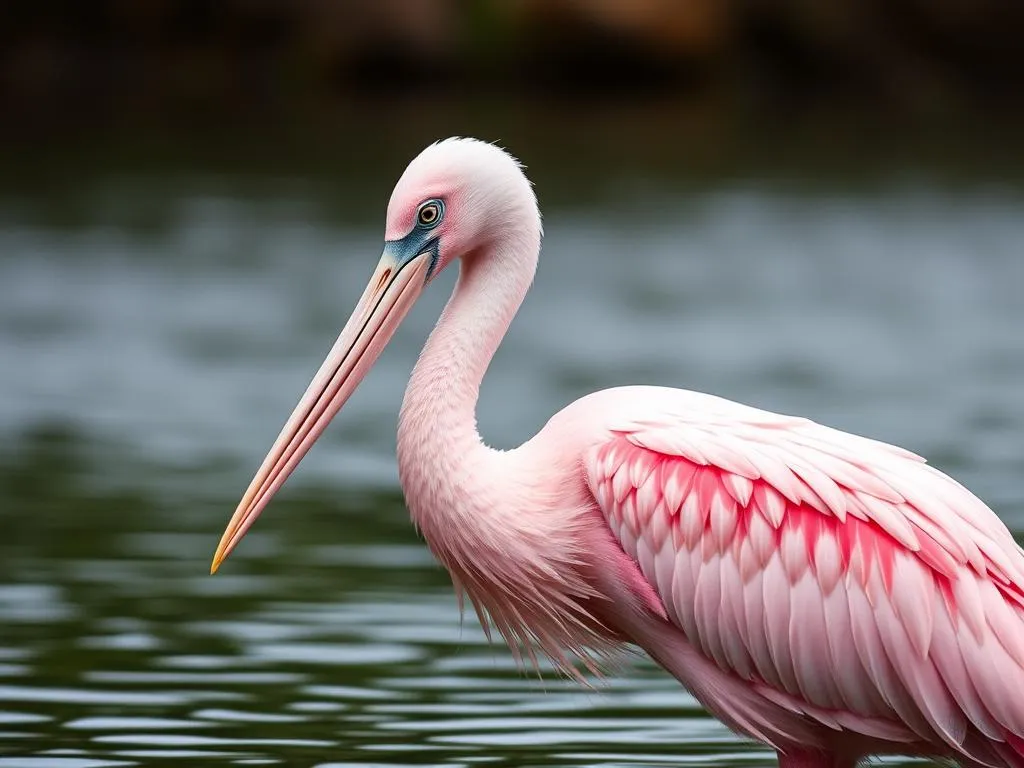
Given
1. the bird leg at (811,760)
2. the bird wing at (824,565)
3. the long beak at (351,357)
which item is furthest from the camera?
the long beak at (351,357)

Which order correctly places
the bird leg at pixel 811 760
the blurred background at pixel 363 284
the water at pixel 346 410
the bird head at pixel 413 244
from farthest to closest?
the blurred background at pixel 363 284
the water at pixel 346 410
the bird head at pixel 413 244
the bird leg at pixel 811 760

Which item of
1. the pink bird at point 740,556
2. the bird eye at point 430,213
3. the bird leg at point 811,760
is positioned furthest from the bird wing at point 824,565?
the bird eye at point 430,213

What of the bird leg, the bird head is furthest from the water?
the bird head

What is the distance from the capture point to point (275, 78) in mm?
47438

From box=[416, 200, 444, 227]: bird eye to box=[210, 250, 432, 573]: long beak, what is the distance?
0.12 m

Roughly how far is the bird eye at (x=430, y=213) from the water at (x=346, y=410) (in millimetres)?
2122

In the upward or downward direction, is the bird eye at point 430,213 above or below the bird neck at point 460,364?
above

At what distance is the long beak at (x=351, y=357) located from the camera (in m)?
7.93

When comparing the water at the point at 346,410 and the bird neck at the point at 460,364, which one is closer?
the bird neck at the point at 460,364

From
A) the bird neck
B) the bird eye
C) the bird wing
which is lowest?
the bird wing

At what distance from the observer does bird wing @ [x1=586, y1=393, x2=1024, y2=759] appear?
695 cm

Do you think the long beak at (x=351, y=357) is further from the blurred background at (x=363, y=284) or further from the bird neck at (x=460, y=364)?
the blurred background at (x=363, y=284)

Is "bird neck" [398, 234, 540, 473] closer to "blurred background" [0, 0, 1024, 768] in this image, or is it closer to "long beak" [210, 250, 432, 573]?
"long beak" [210, 250, 432, 573]

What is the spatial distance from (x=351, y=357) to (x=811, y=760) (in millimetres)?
2318
